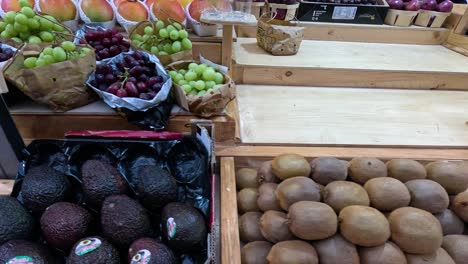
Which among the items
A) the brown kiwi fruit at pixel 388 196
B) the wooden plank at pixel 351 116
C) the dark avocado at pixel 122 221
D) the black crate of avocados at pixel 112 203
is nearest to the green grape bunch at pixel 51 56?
the black crate of avocados at pixel 112 203

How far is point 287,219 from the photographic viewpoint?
839mm

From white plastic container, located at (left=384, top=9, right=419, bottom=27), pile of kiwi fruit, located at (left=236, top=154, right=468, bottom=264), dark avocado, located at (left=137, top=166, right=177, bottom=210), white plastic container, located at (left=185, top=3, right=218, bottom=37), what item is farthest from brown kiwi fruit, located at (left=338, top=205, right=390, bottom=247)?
white plastic container, located at (left=384, top=9, right=419, bottom=27)

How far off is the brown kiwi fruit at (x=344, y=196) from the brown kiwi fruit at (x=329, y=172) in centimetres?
7

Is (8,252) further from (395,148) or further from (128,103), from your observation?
(395,148)

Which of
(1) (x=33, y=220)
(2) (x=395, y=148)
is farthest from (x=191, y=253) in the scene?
(2) (x=395, y=148)

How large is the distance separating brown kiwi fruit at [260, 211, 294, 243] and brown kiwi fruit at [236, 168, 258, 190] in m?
0.22

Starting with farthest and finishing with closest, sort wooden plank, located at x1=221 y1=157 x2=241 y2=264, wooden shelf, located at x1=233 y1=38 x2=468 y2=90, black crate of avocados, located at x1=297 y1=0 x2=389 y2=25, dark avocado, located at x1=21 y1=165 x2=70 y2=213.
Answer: black crate of avocados, located at x1=297 y1=0 x2=389 y2=25, wooden shelf, located at x1=233 y1=38 x2=468 y2=90, wooden plank, located at x1=221 y1=157 x2=241 y2=264, dark avocado, located at x1=21 y1=165 x2=70 y2=213

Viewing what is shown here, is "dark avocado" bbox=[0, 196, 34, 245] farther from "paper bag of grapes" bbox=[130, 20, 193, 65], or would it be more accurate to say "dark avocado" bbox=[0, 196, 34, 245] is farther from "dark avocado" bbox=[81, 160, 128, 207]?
"paper bag of grapes" bbox=[130, 20, 193, 65]

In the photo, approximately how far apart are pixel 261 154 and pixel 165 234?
1.88 ft

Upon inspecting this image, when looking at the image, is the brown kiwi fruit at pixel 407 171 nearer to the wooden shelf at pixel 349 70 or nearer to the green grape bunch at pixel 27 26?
the wooden shelf at pixel 349 70

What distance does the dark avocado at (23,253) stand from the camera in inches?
23.6

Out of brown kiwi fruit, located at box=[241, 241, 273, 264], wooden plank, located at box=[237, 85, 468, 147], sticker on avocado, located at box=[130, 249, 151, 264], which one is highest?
sticker on avocado, located at box=[130, 249, 151, 264]

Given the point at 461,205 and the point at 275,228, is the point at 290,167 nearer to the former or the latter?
the point at 275,228

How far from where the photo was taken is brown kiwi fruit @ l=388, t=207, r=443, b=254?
0.76 m
